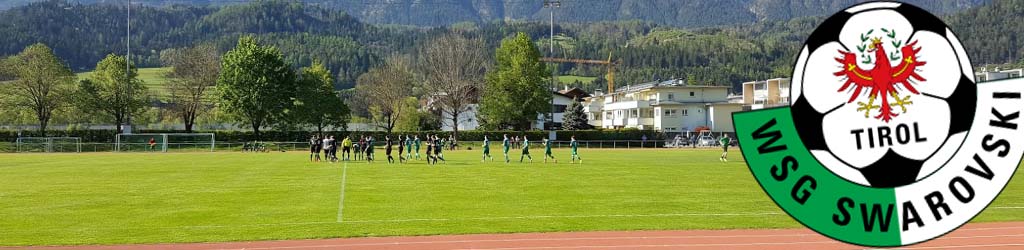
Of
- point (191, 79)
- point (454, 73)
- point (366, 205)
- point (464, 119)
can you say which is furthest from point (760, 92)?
point (366, 205)

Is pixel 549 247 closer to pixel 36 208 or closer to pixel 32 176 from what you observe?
pixel 36 208

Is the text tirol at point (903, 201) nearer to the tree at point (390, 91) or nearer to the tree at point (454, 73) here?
the tree at point (454, 73)

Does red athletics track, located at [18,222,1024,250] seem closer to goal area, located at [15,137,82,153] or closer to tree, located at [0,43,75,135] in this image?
goal area, located at [15,137,82,153]

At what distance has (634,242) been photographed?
44.2ft

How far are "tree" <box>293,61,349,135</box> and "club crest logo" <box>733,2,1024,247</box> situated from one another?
73.7 m

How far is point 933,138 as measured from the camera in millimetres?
3414

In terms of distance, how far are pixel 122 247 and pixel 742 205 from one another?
1264 cm

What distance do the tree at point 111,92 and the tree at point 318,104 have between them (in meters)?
14.5

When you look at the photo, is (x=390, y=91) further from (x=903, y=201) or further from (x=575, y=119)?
(x=903, y=201)

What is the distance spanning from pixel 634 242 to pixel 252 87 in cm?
6314

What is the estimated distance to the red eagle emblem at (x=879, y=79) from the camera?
3338mm

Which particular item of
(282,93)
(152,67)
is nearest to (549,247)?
(282,93)

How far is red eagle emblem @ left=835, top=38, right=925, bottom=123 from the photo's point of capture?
334 cm

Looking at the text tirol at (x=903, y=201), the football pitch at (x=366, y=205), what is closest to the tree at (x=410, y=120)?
the football pitch at (x=366, y=205)
